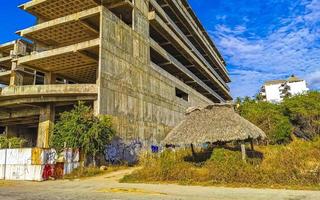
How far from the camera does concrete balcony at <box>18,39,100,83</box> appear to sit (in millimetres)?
28250

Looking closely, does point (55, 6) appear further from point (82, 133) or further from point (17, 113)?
point (82, 133)

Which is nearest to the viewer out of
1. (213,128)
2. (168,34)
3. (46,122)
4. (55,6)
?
(213,128)

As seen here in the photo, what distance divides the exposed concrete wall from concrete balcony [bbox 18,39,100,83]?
232cm

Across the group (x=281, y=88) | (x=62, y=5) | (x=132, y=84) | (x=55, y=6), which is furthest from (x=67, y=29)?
(x=281, y=88)

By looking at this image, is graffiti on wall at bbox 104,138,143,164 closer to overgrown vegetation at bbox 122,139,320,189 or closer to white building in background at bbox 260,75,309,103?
overgrown vegetation at bbox 122,139,320,189

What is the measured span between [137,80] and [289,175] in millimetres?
21153

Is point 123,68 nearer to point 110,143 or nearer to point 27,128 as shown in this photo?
point 110,143

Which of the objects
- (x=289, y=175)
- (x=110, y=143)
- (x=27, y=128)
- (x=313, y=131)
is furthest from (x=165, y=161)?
(x=313, y=131)

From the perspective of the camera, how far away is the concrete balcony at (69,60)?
1112 inches

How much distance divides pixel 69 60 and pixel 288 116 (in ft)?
111

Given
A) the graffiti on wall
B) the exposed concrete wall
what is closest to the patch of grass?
the graffiti on wall

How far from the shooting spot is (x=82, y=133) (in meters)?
21.6

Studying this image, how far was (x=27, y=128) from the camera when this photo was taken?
4181 cm

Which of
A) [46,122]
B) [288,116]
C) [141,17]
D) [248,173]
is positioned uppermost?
[141,17]
